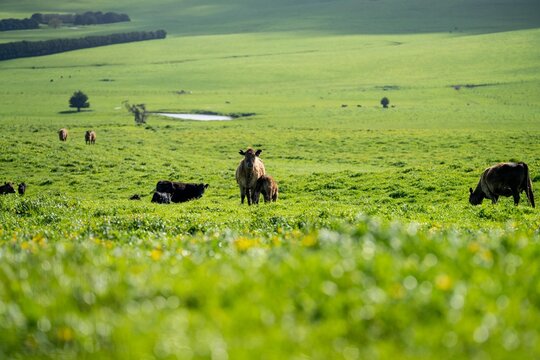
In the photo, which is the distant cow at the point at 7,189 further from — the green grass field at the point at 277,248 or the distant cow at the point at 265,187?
the distant cow at the point at 265,187

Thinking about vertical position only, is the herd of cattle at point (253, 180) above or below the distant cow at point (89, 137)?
above

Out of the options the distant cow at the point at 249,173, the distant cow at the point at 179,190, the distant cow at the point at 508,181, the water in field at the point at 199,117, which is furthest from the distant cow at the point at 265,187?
the water in field at the point at 199,117

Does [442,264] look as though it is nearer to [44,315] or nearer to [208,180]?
[44,315]

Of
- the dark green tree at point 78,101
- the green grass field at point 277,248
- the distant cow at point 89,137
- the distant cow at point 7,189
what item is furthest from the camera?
the dark green tree at point 78,101

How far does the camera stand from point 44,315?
580 centimetres

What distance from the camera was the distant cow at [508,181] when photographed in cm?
2327

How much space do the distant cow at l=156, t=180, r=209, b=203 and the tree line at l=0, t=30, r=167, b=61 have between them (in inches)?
5736

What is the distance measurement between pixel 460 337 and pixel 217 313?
192 centimetres

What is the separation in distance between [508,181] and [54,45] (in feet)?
549

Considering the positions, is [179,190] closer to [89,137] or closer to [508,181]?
[508,181]

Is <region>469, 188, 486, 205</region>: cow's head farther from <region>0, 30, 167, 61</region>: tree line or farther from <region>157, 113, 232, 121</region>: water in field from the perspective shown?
<region>0, 30, 167, 61</region>: tree line

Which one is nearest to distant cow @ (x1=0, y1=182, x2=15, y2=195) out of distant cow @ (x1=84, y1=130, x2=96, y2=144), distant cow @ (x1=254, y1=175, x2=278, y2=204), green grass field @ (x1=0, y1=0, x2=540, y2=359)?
green grass field @ (x1=0, y1=0, x2=540, y2=359)

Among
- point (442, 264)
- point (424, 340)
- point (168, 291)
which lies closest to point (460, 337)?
point (424, 340)

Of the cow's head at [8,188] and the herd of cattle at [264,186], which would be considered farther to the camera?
the cow's head at [8,188]
